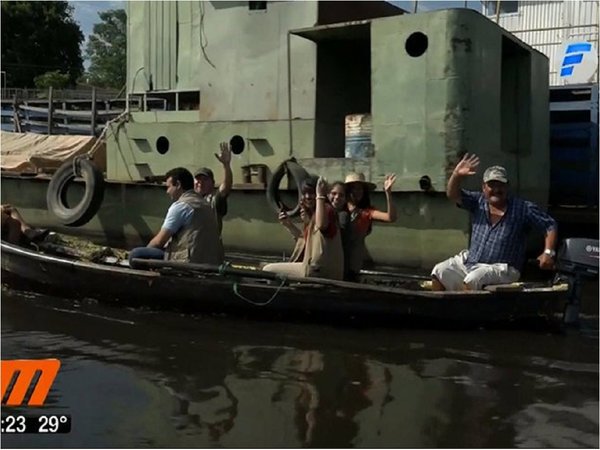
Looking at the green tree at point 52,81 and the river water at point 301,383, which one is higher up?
the green tree at point 52,81

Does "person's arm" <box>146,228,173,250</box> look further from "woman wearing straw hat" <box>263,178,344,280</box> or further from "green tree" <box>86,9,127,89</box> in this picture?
"green tree" <box>86,9,127,89</box>

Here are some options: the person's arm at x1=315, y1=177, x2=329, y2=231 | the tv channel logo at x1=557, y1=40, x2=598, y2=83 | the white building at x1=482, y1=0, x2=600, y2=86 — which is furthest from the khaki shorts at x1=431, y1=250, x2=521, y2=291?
the white building at x1=482, y1=0, x2=600, y2=86

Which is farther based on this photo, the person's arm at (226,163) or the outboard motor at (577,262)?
the person's arm at (226,163)

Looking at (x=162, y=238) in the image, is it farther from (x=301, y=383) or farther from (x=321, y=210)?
(x=301, y=383)

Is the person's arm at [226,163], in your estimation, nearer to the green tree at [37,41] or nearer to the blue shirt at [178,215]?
the blue shirt at [178,215]

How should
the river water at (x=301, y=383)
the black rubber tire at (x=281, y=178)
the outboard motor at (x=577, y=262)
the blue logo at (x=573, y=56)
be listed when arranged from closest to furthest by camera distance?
1. the river water at (x=301, y=383)
2. the outboard motor at (x=577, y=262)
3. the black rubber tire at (x=281, y=178)
4. the blue logo at (x=573, y=56)

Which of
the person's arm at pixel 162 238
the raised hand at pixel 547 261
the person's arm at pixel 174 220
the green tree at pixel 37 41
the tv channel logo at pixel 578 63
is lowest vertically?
the raised hand at pixel 547 261

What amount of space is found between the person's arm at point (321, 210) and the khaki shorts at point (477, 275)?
1146mm

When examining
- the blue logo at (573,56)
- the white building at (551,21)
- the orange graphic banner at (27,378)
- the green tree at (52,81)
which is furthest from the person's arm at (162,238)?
the green tree at (52,81)

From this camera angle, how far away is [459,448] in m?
4.36

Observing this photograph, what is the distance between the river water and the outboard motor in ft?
1.75

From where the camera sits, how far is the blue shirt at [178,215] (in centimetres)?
720

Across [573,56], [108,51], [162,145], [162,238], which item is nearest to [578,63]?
[573,56]

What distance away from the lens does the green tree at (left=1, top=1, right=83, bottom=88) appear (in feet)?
159
